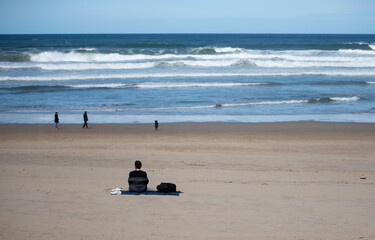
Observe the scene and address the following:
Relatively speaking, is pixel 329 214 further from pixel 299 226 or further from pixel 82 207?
pixel 82 207

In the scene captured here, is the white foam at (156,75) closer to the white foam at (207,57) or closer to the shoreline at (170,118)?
the white foam at (207,57)

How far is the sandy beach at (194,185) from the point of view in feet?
20.9

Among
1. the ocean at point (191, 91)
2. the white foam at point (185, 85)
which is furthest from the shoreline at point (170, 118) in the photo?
the white foam at point (185, 85)

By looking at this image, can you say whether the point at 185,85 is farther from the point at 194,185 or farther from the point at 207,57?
the point at 207,57

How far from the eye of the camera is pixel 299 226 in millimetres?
6488

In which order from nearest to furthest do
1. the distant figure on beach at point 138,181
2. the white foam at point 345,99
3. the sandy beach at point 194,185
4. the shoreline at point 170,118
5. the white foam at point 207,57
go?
the sandy beach at point 194,185 < the distant figure on beach at point 138,181 < the shoreline at point 170,118 < the white foam at point 345,99 < the white foam at point 207,57

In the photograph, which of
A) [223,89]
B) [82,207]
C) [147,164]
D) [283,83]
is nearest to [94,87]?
[223,89]

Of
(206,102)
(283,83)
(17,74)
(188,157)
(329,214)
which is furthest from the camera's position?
(17,74)

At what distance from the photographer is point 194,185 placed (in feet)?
28.4

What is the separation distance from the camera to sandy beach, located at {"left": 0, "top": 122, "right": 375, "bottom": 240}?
6.38m

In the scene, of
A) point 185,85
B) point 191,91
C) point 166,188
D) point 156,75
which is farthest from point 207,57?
point 166,188

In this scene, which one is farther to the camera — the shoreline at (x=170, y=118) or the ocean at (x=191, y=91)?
the ocean at (x=191, y=91)

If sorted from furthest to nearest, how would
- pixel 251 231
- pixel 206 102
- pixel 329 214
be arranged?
pixel 206 102, pixel 329 214, pixel 251 231

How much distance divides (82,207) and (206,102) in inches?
640
